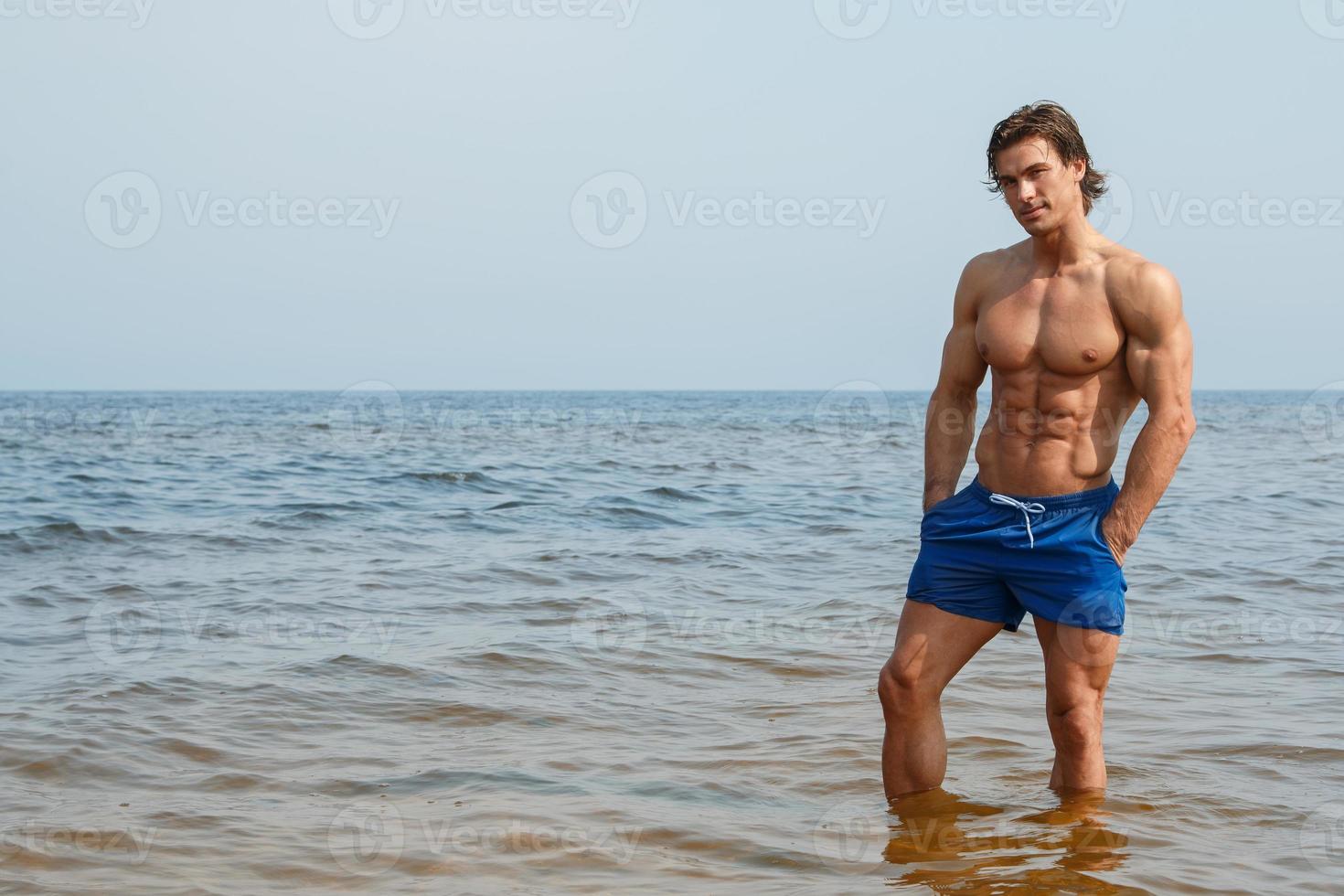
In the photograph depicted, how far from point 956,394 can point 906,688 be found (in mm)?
914

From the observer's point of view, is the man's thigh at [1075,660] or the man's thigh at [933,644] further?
the man's thigh at [933,644]

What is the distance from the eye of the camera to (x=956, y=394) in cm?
376

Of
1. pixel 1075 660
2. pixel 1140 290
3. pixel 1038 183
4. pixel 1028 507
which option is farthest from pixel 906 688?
pixel 1038 183

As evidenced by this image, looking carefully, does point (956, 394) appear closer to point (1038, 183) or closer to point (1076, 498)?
point (1076, 498)

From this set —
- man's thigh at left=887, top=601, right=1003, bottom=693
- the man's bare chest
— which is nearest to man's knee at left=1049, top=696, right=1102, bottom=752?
man's thigh at left=887, top=601, right=1003, bottom=693

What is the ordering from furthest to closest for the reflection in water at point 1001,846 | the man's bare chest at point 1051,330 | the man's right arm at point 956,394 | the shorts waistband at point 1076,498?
1. the man's right arm at point 956,394
2. the shorts waistband at point 1076,498
3. the man's bare chest at point 1051,330
4. the reflection in water at point 1001,846

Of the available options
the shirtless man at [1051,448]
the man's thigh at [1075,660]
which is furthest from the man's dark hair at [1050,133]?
the man's thigh at [1075,660]

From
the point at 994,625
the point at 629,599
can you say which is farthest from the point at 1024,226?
the point at 629,599

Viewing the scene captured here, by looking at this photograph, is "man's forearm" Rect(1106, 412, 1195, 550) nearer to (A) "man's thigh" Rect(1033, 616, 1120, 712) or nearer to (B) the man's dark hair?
(A) "man's thigh" Rect(1033, 616, 1120, 712)

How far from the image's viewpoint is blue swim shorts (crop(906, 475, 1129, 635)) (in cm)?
335

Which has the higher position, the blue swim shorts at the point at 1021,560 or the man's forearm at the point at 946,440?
the man's forearm at the point at 946,440

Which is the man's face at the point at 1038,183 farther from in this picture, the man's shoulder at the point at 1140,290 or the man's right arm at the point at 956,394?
the man's right arm at the point at 956,394

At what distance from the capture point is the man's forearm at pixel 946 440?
3719 mm

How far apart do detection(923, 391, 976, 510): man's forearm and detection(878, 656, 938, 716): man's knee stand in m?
0.51
